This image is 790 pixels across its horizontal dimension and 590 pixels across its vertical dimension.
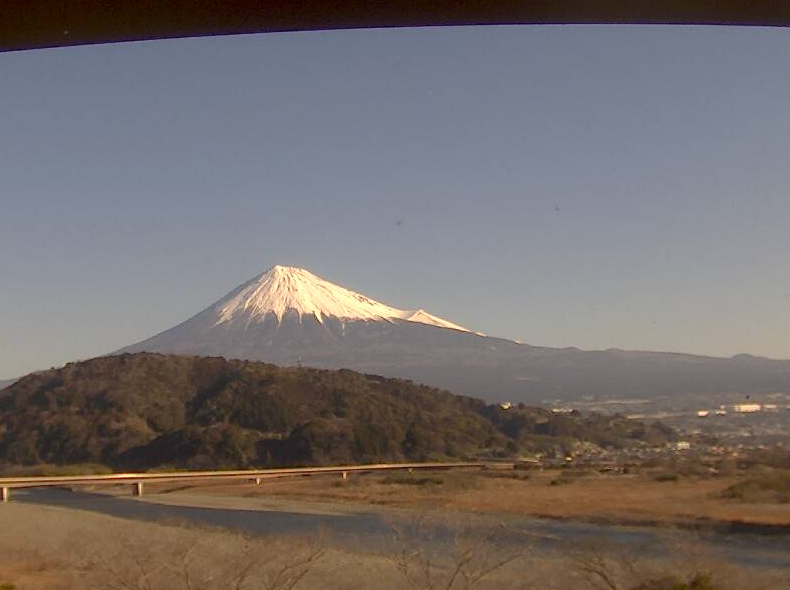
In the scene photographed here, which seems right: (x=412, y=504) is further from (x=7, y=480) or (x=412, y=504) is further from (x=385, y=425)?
(x=385, y=425)

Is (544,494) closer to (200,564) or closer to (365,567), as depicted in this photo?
(365,567)

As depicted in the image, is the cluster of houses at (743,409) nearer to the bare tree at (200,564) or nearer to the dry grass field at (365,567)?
the dry grass field at (365,567)

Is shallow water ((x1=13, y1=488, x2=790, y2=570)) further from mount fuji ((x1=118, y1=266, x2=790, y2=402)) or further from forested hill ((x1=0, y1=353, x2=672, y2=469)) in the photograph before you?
mount fuji ((x1=118, y1=266, x2=790, y2=402))

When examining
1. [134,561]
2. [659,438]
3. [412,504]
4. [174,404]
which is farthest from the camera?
[174,404]

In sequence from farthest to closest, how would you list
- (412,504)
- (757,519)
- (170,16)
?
(412,504) → (757,519) → (170,16)

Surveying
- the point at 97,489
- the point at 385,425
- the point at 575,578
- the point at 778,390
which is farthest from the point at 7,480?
the point at 778,390
